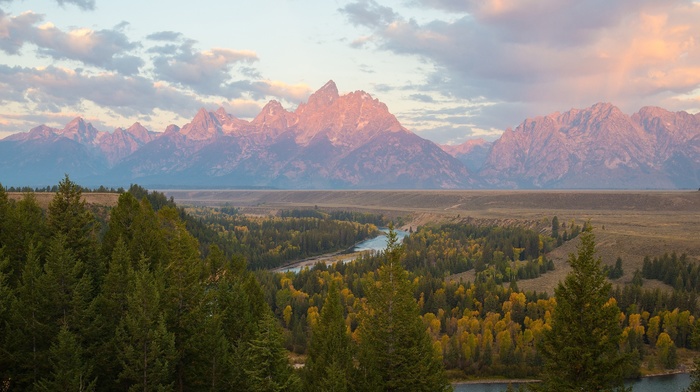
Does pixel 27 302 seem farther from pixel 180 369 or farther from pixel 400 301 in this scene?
pixel 400 301

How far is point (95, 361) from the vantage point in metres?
37.7

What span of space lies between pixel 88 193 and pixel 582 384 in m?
164

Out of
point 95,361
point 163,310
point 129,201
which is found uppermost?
point 129,201

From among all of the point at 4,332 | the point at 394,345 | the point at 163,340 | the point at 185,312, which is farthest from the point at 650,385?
the point at 4,332

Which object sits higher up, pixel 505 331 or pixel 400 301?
pixel 400 301

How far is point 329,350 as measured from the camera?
3991 centimetres

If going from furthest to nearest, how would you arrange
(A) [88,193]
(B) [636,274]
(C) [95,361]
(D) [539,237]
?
(D) [539,237] → (A) [88,193] → (B) [636,274] → (C) [95,361]

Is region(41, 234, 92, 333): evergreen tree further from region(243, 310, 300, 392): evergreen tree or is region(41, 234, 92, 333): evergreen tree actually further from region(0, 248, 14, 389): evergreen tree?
region(243, 310, 300, 392): evergreen tree

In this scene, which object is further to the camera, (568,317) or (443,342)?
(443,342)

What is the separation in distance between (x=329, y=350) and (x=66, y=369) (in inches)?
694

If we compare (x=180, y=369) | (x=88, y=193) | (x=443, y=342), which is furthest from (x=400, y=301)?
(x=88, y=193)

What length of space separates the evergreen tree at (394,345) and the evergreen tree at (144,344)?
13790mm

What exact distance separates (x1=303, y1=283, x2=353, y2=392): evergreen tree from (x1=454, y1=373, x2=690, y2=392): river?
48.6m

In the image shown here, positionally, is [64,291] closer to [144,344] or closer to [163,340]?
[144,344]
